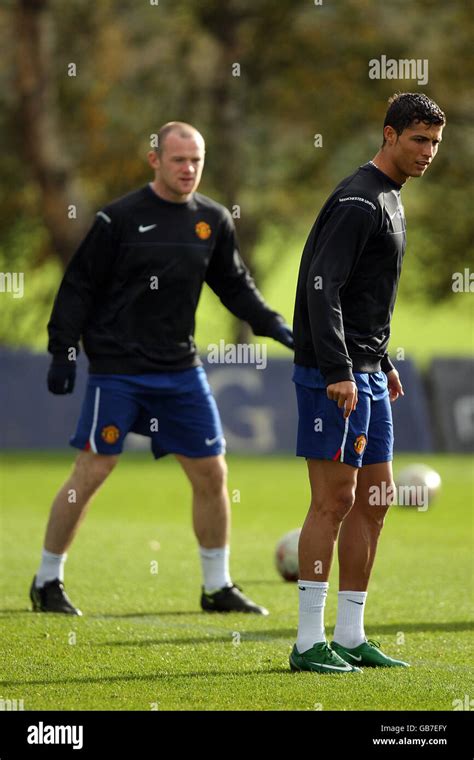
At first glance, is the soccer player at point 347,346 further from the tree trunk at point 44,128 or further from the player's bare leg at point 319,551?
the tree trunk at point 44,128

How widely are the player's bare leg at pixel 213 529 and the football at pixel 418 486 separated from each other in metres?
5.97

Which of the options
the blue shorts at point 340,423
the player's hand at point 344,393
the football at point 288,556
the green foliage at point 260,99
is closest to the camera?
the player's hand at point 344,393

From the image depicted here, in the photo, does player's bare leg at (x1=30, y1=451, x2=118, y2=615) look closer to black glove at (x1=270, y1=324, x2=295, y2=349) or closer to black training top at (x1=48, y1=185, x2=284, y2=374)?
black training top at (x1=48, y1=185, x2=284, y2=374)

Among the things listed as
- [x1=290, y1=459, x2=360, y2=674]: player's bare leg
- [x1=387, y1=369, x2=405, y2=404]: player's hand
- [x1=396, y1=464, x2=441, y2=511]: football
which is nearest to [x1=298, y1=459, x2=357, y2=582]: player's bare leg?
[x1=290, y1=459, x2=360, y2=674]: player's bare leg

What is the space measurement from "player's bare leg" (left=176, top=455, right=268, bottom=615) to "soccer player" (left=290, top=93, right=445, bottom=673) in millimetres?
1839

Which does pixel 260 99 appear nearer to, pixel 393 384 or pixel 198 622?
pixel 198 622

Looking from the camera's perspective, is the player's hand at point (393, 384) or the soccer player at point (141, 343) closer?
the player's hand at point (393, 384)

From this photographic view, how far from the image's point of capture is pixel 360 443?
21.0ft

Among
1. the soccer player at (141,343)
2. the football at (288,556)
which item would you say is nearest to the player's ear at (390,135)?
the soccer player at (141,343)

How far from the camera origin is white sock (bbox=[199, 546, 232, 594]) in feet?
28.0

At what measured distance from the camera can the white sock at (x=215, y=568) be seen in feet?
28.0

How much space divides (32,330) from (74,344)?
837 inches

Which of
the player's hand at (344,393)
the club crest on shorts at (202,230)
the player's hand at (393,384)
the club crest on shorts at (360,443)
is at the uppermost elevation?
the club crest on shorts at (202,230)
